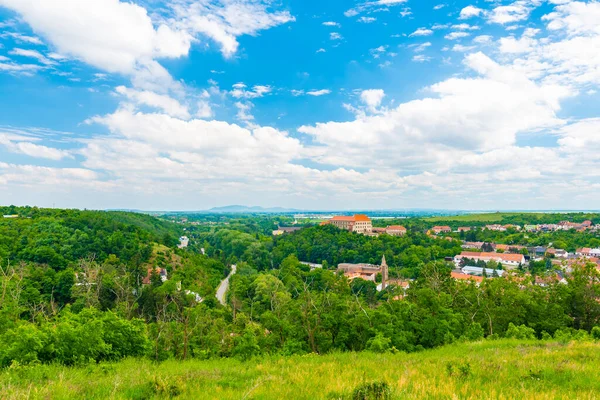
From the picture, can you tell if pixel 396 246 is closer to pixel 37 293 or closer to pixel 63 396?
pixel 37 293

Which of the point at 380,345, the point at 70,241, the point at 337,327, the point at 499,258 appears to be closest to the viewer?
the point at 380,345

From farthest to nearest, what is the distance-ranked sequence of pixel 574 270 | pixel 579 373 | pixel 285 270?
pixel 285 270 < pixel 574 270 < pixel 579 373

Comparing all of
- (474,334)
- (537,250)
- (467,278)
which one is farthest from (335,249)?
(474,334)

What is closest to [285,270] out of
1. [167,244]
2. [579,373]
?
[167,244]

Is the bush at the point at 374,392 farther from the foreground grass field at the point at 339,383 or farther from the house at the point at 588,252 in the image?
the house at the point at 588,252

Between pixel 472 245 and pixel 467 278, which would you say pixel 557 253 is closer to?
pixel 472 245

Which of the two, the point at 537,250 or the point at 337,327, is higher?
the point at 337,327
